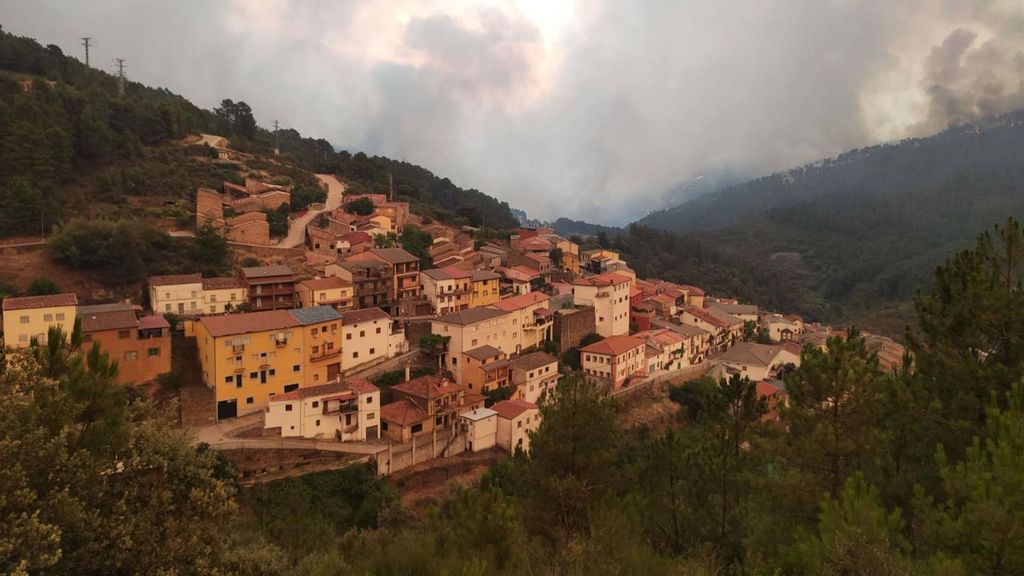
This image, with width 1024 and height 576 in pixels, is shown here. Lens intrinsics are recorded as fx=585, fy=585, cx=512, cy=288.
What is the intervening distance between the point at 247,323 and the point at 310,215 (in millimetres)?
23925

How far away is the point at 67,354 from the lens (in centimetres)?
811

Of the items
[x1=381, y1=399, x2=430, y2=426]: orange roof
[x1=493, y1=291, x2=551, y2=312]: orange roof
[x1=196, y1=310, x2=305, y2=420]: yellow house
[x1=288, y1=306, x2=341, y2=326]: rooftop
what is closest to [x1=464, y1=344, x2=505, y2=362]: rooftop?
[x1=493, y1=291, x2=551, y2=312]: orange roof

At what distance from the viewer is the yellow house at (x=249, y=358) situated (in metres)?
23.8

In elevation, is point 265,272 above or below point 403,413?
above

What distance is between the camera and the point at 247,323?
24.8 metres

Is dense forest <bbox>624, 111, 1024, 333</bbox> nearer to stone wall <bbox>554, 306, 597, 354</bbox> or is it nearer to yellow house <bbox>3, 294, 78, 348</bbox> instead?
stone wall <bbox>554, 306, 597, 354</bbox>

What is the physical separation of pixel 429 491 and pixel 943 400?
19.3 m

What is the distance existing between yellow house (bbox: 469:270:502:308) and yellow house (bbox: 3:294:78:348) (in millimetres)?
19800

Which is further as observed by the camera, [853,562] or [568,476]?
[568,476]

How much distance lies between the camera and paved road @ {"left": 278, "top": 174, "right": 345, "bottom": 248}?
134 ft

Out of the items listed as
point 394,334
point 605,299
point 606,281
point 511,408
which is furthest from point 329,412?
point 606,281

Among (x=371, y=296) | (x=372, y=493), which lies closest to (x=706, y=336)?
(x=371, y=296)

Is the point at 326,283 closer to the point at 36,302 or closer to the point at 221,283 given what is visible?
the point at 221,283

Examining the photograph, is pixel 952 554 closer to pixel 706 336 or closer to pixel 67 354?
pixel 67 354
